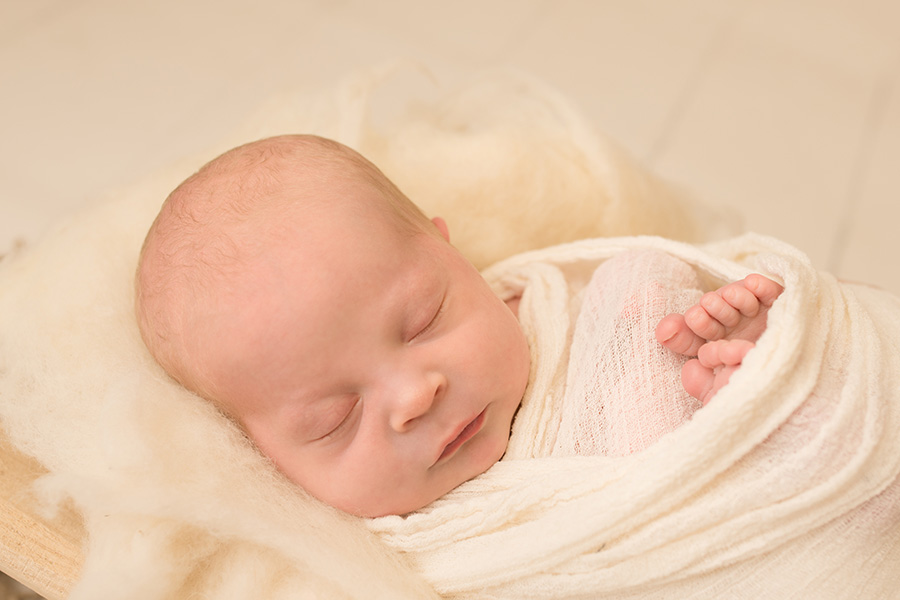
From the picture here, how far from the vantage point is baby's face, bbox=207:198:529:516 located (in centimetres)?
77

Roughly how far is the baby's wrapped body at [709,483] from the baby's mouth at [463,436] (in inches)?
2.1

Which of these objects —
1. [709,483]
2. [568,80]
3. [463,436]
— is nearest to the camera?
[709,483]

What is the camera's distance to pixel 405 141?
121 cm

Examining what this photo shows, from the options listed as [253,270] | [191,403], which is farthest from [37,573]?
[253,270]

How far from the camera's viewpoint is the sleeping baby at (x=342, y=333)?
77cm

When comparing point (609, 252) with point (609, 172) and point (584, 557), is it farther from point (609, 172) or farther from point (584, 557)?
point (584, 557)

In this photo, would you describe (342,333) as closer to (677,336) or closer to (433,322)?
(433,322)

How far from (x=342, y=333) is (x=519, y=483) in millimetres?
248

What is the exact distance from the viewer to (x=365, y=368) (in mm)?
783

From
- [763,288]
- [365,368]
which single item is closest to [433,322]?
[365,368]

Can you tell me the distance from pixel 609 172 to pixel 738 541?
0.65m

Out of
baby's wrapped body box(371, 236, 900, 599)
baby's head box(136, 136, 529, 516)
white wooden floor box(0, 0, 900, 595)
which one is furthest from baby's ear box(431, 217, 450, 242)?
white wooden floor box(0, 0, 900, 595)

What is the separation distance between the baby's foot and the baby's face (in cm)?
19

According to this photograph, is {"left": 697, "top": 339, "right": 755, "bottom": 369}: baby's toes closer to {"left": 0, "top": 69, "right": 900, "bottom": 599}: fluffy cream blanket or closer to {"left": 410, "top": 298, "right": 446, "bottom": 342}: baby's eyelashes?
{"left": 0, "top": 69, "right": 900, "bottom": 599}: fluffy cream blanket
